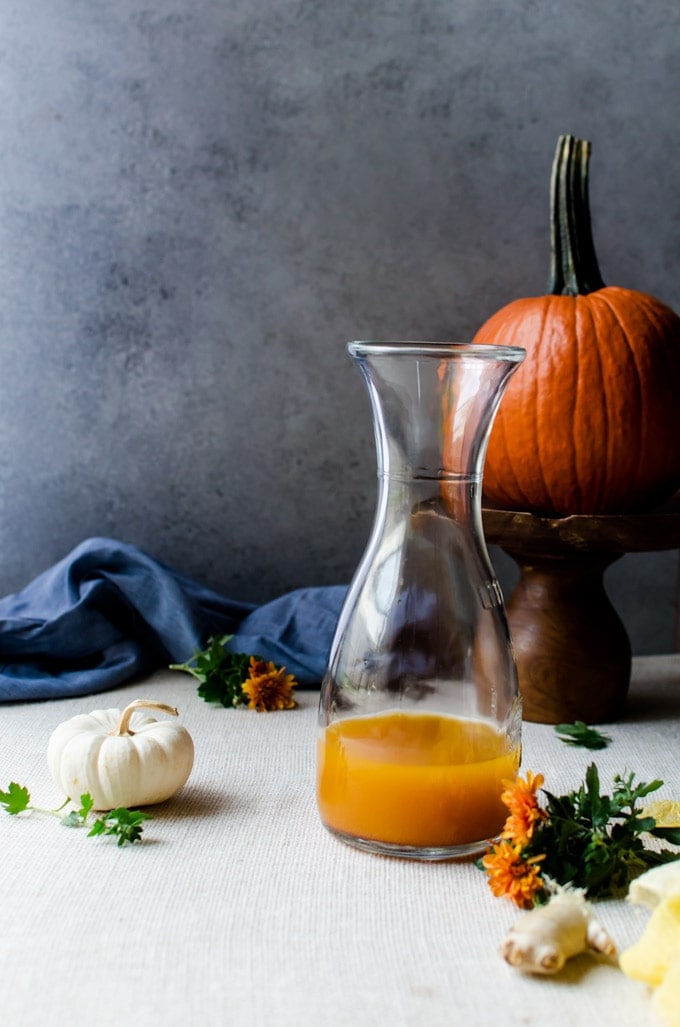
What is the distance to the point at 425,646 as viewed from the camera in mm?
882

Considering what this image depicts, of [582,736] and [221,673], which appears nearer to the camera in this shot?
[582,736]

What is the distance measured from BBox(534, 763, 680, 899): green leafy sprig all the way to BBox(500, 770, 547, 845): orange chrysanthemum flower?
0.01m

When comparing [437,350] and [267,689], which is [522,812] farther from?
[267,689]

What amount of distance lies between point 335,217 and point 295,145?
115 millimetres

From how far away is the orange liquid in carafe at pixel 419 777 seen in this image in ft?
2.83

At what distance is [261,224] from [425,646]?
915mm

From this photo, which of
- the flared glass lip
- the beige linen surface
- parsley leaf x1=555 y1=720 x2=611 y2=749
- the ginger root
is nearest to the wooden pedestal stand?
parsley leaf x1=555 y1=720 x2=611 y2=749

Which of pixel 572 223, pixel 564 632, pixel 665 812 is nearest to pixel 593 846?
pixel 665 812

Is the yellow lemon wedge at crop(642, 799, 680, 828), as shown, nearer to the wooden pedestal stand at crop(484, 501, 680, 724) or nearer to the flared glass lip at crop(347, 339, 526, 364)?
the wooden pedestal stand at crop(484, 501, 680, 724)

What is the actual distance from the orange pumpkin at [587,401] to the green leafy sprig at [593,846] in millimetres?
501

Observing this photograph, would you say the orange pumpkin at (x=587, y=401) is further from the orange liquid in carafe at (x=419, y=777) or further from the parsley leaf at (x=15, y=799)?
the parsley leaf at (x=15, y=799)

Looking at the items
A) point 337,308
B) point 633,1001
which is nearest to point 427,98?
point 337,308

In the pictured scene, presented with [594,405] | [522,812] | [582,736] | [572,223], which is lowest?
[582,736]

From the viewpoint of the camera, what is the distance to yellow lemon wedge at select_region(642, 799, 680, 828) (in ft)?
3.19
